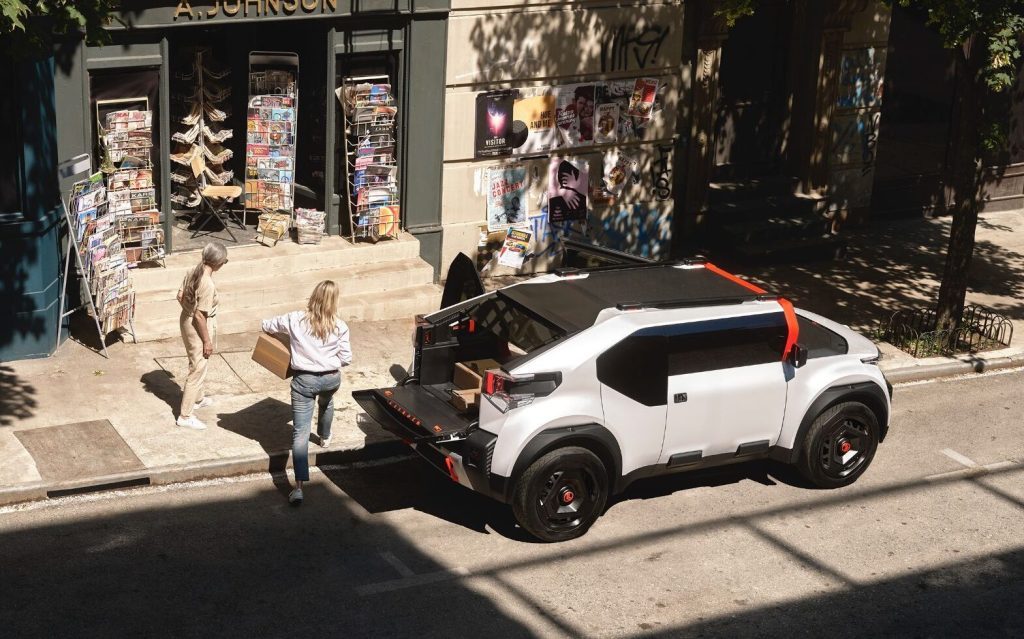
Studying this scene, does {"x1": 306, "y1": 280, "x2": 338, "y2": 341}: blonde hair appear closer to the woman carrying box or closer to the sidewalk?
the woman carrying box

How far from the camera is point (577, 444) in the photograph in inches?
395

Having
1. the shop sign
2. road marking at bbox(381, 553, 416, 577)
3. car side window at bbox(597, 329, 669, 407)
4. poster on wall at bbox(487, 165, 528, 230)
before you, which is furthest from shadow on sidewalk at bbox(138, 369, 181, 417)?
poster on wall at bbox(487, 165, 528, 230)

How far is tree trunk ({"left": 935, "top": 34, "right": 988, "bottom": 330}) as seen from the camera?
47.1 ft

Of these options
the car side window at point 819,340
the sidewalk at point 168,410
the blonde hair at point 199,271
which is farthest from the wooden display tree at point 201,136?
the car side window at point 819,340

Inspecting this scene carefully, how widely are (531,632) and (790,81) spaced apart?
1254cm

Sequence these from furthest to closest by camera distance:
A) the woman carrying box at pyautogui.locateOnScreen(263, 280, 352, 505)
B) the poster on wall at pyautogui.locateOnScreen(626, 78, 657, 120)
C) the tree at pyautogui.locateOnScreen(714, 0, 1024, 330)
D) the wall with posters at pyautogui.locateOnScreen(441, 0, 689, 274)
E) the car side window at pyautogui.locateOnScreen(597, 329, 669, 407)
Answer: the poster on wall at pyautogui.locateOnScreen(626, 78, 657, 120) → the wall with posters at pyautogui.locateOnScreen(441, 0, 689, 274) → the tree at pyautogui.locateOnScreen(714, 0, 1024, 330) → the woman carrying box at pyautogui.locateOnScreen(263, 280, 352, 505) → the car side window at pyautogui.locateOnScreen(597, 329, 669, 407)

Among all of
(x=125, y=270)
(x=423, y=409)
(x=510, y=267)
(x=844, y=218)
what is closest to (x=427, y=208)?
(x=510, y=267)

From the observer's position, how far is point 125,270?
43.8 feet

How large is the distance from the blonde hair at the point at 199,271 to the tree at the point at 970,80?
680cm

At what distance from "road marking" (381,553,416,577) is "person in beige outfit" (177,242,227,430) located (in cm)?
273

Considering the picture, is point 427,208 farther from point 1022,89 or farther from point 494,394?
point 1022,89

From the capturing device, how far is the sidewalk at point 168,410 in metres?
10.9

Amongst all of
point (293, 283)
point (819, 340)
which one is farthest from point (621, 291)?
point (293, 283)

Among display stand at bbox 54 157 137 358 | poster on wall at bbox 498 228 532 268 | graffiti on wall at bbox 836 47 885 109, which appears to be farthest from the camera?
graffiti on wall at bbox 836 47 885 109
